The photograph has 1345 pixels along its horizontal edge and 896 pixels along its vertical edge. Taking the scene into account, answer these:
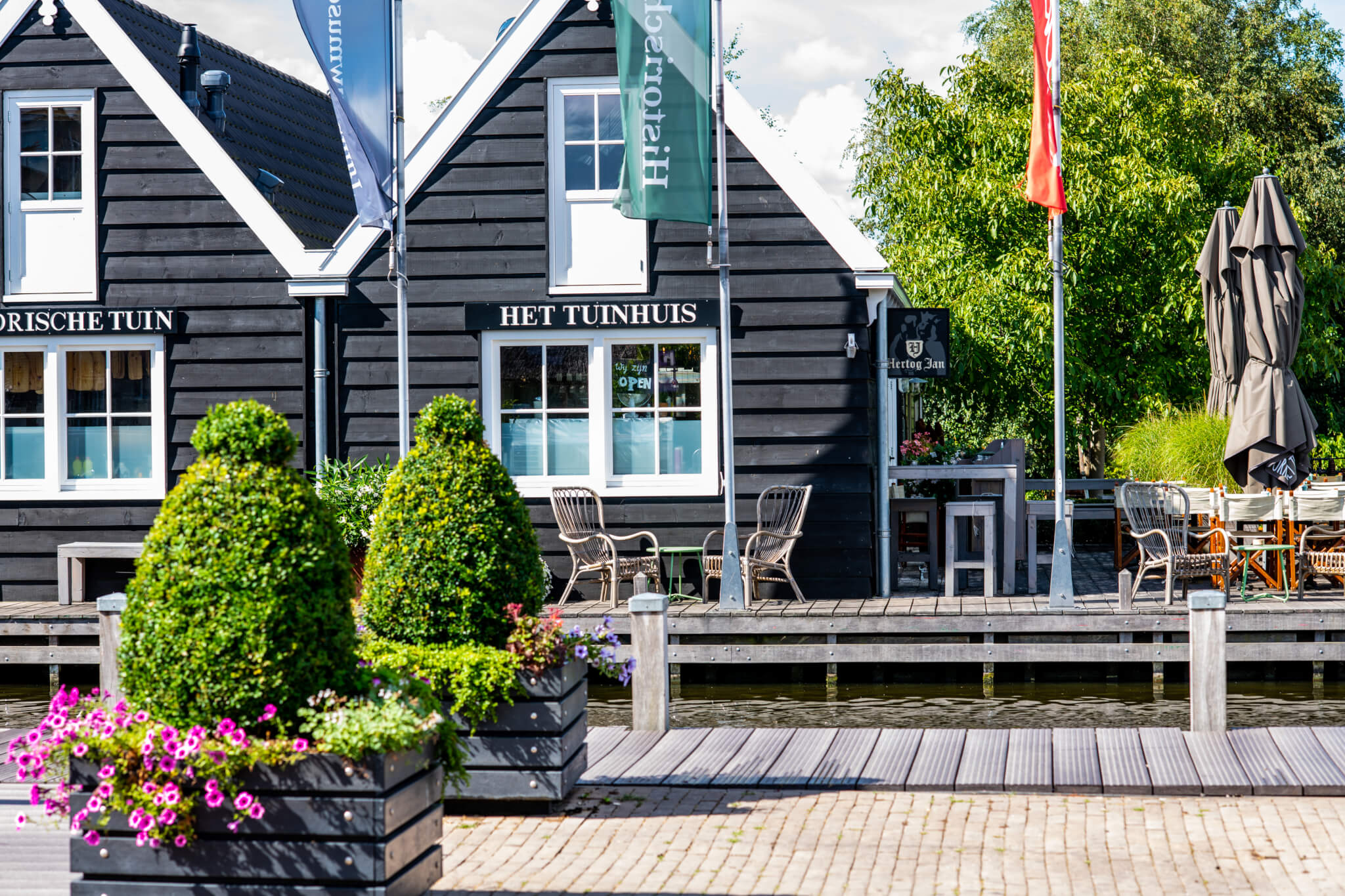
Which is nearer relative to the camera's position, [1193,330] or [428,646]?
[428,646]

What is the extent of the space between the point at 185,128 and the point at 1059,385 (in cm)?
769

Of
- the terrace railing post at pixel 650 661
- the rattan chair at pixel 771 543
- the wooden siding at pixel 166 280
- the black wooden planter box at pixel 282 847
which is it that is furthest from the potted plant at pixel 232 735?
the wooden siding at pixel 166 280

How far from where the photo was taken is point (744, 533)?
1134 cm

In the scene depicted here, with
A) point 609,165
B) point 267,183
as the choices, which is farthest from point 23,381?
point 609,165

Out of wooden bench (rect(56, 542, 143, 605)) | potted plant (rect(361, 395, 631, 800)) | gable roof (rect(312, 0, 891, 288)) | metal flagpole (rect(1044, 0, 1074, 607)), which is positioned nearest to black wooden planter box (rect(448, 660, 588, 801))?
potted plant (rect(361, 395, 631, 800))

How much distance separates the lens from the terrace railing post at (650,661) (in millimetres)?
7062

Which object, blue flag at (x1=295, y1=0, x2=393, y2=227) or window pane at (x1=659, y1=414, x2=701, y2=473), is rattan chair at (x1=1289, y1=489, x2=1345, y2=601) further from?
blue flag at (x1=295, y1=0, x2=393, y2=227)

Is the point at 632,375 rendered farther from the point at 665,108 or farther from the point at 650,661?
the point at 650,661

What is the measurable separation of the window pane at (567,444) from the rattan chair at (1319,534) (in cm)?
567

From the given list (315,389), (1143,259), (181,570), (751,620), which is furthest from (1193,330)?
(181,570)

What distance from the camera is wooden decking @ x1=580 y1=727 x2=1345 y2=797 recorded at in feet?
19.8

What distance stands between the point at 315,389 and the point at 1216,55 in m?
19.2

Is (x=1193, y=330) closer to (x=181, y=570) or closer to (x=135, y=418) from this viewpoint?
(x=135, y=418)

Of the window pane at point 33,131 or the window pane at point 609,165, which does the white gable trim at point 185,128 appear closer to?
the window pane at point 33,131
